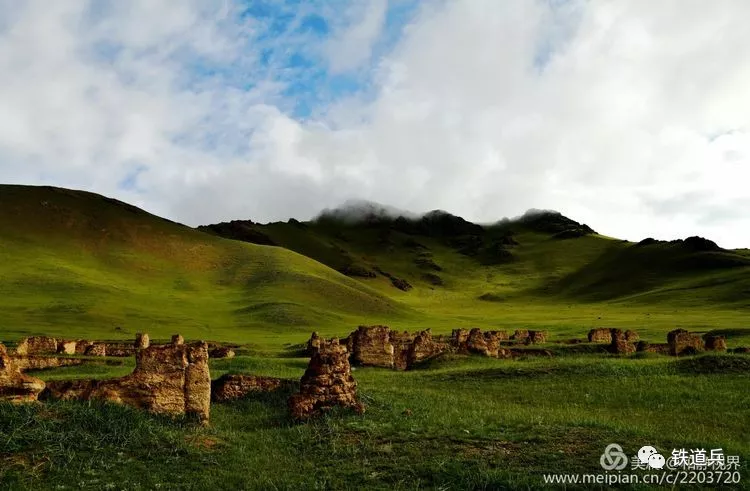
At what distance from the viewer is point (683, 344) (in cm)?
3709

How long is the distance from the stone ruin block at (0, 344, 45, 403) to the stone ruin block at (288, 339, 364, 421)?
747cm

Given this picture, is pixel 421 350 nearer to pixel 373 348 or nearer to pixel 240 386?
pixel 373 348

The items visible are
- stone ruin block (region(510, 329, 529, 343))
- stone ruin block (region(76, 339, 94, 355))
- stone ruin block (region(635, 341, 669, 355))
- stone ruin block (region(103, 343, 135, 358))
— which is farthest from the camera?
stone ruin block (region(510, 329, 529, 343))

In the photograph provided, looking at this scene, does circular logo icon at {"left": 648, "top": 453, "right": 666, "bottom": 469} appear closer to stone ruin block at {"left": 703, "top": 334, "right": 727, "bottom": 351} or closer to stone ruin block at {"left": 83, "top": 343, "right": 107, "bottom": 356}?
stone ruin block at {"left": 703, "top": 334, "right": 727, "bottom": 351}

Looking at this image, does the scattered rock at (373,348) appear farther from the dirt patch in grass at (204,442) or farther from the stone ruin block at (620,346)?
the dirt patch in grass at (204,442)

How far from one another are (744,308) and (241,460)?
9813 cm

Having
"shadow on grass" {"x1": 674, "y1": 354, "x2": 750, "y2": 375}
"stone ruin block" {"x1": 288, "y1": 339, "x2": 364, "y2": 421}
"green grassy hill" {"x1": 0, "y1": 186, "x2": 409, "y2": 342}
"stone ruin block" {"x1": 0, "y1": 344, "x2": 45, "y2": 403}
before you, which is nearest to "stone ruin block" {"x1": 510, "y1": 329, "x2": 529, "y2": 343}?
"shadow on grass" {"x1": 674, "y1": 354, "x2": 750, "y2": 375}

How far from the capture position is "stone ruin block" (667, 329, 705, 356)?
37.0 metres

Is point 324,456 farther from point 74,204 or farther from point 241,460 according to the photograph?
point 74,204

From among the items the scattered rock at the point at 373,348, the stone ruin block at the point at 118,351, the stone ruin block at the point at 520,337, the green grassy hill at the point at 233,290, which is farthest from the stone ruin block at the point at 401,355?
the stone ruin block at the point at 118,351

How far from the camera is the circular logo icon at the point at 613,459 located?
41.0 feet

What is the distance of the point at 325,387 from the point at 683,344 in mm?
27921

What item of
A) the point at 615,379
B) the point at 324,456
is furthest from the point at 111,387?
the point at 615,379

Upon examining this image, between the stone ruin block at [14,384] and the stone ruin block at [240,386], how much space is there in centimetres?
623
